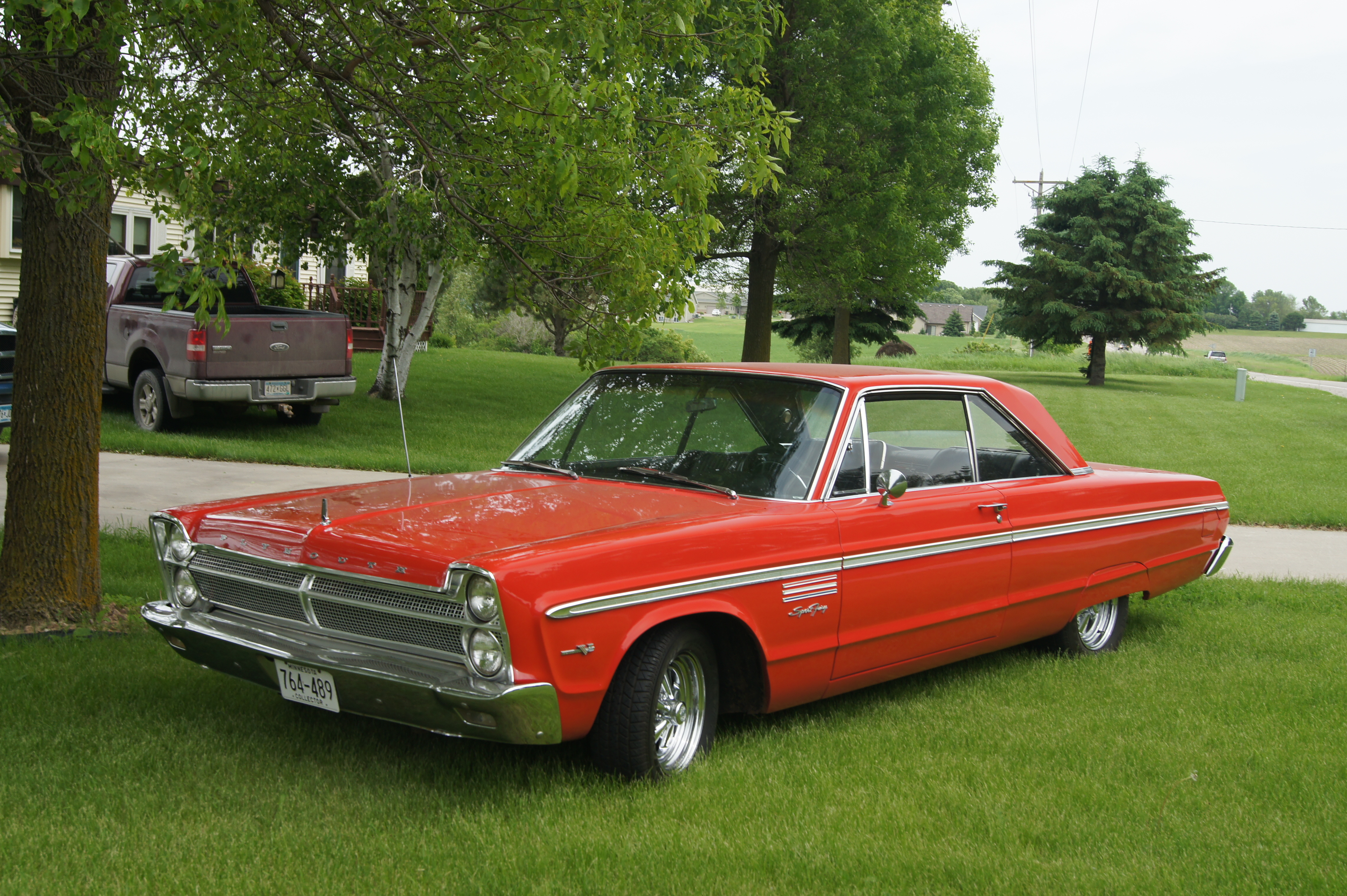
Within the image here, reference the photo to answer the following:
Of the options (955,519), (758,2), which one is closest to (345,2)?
(758,2)

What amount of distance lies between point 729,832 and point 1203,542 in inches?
166

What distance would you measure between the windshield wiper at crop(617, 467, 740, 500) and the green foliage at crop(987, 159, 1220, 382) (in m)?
35.4

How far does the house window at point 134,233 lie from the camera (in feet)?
76.8

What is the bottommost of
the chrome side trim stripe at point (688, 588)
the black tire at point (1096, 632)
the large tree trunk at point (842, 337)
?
the black tire at point (1096, 632)

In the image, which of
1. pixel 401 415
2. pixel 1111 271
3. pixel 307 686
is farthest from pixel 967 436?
pixel 1111 271

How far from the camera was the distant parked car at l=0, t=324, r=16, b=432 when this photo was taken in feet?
35.3

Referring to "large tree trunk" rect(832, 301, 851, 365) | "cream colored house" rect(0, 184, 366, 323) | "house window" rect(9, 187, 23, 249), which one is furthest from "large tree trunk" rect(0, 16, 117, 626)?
"large tree trunk" rect(832, 301, 851, 365)

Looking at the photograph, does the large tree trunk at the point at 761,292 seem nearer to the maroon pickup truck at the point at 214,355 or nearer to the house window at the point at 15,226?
the maroon pickup truck at the point at 214,355

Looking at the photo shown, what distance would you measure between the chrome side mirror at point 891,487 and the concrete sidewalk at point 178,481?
5197 mm

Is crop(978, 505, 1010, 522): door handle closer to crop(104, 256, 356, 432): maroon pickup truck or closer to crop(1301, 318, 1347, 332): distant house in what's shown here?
crop(104, 256, 356, 432): maroon pickup truck

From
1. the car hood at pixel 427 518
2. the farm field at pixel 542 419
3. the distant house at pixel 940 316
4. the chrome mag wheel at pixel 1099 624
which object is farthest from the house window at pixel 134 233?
the distant house at pixel 940 316

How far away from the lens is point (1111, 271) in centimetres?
3747

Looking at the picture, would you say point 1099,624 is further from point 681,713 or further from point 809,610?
point 681,713

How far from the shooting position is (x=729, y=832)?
3721mm
